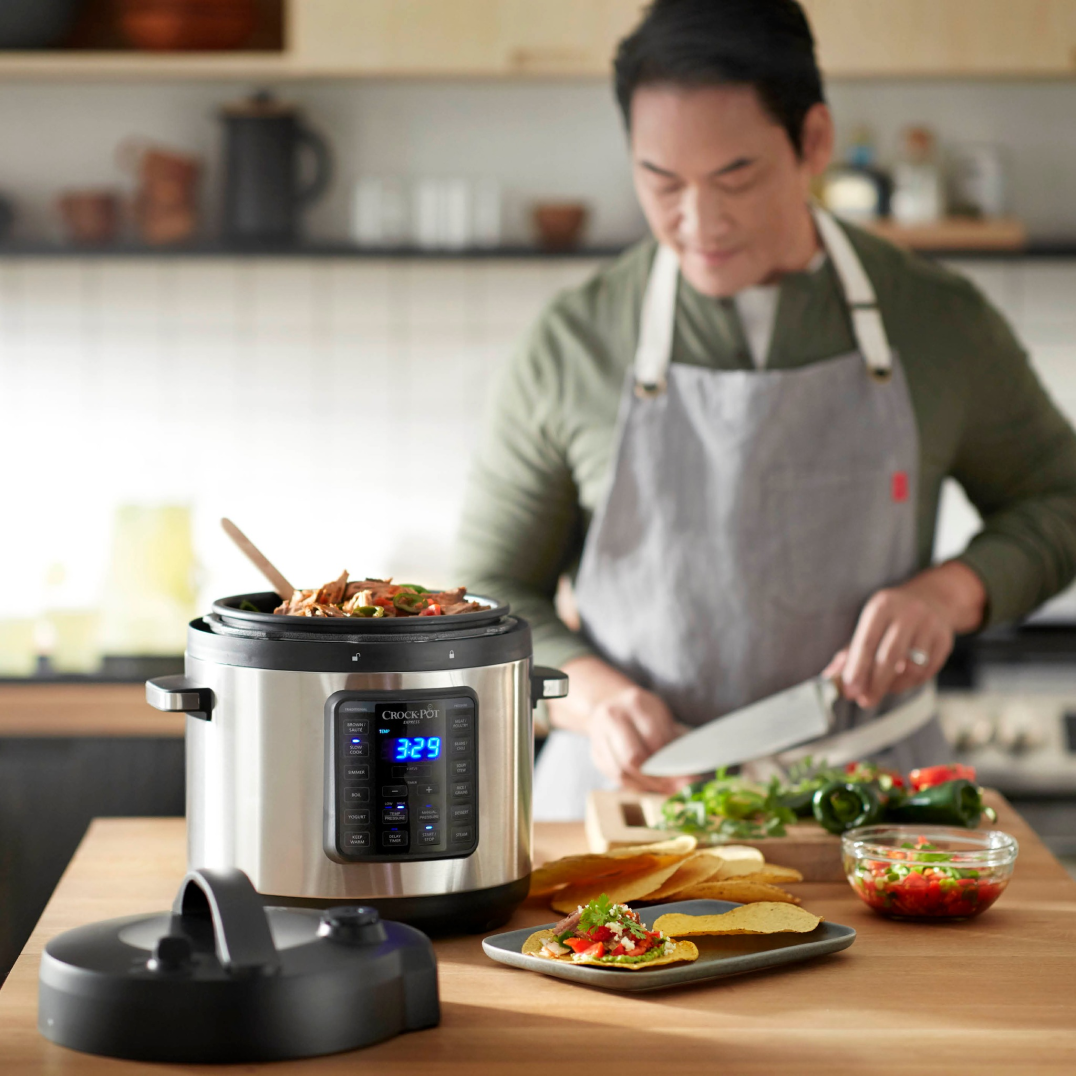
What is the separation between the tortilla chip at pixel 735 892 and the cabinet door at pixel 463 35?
7.20 ft

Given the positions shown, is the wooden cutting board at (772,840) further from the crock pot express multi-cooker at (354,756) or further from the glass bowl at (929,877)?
the crock pot express multi-cooker at (354,756)

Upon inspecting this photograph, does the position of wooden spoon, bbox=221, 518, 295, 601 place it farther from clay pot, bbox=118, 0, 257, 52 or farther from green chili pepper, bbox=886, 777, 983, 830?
clay pot, bbox=118, 0, 257, 52

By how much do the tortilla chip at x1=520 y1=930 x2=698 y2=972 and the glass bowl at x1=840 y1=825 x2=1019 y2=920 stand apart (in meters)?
0.18

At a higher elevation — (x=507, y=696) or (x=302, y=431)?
(x=302, y=431)

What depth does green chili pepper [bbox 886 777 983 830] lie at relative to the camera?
1.16m

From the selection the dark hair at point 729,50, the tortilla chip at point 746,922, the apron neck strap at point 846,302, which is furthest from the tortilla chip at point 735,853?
the dark hair at point 729,50

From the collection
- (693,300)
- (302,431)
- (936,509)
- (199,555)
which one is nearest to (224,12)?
(302,431)

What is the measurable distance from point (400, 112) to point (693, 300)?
5.81 feet

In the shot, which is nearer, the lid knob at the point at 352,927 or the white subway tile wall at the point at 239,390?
the lid knob at the point at 352,927

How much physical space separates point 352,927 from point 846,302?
1170mm

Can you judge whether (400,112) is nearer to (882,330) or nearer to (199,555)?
(199,555)

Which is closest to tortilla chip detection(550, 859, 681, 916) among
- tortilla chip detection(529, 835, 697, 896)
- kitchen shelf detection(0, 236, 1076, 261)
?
tortilla chip detection(529, 835, 697, 896)

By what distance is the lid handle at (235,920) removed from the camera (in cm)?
75

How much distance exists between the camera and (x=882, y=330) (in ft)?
5.66
